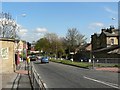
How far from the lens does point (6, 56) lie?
96.1 feet

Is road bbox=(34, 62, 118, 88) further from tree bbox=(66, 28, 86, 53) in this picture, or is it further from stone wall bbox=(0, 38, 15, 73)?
tree bbox=(66, 28, 86, 53)

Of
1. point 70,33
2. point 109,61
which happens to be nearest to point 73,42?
point 70,33

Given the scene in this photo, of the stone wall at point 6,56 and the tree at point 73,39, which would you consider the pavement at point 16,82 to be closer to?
the stone wall at point 6,56

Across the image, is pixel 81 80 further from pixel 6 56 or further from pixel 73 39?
pixel 73 39

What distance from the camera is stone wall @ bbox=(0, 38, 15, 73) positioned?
2888 centimetres

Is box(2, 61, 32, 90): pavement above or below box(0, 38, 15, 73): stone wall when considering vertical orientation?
below

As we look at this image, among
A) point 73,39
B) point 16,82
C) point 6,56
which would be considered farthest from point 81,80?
point 73,39

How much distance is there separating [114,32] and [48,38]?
44.9 meters

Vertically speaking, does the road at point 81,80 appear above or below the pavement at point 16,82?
below

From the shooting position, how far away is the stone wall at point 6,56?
2888 centimetres

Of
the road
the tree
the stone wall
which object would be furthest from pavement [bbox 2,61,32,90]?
the tree

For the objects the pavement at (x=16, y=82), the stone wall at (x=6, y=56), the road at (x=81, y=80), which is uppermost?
the stone wall at (x=6, y=56)

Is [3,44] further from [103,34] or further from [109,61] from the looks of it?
[103,34]

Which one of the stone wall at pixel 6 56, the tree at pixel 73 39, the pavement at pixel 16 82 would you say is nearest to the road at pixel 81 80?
the pavement at pixel 16 82
